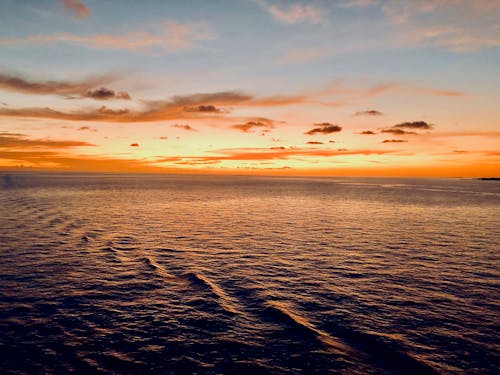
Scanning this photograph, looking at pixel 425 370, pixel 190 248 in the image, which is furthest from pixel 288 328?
pixel 190 248

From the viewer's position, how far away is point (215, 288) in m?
25.6

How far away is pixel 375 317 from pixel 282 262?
13378 millimetres

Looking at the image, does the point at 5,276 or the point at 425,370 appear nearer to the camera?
the point at 425,370

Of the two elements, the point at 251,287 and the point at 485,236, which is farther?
the point at 485,236

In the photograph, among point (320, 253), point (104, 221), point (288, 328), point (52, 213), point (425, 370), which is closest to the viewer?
point (425, 370)

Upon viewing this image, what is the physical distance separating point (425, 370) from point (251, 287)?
42.6 feet

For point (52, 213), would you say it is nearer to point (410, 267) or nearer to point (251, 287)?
point (251, 287)

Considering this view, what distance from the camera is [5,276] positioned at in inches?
1054

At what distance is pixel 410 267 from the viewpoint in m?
32.0

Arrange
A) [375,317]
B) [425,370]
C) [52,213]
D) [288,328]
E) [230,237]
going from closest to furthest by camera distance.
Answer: [425,370] → [288,328] → [375,317] → [230,237] → [52,213]

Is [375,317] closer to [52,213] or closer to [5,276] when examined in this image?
[5,276]

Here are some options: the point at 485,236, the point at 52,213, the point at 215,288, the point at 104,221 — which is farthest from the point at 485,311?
the point at 52,213

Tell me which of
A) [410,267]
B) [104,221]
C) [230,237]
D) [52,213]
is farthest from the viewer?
[52,213]

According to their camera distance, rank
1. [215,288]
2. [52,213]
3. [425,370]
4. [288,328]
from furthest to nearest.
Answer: [52,213] → [215,288] → [288,328] → [425,370]
